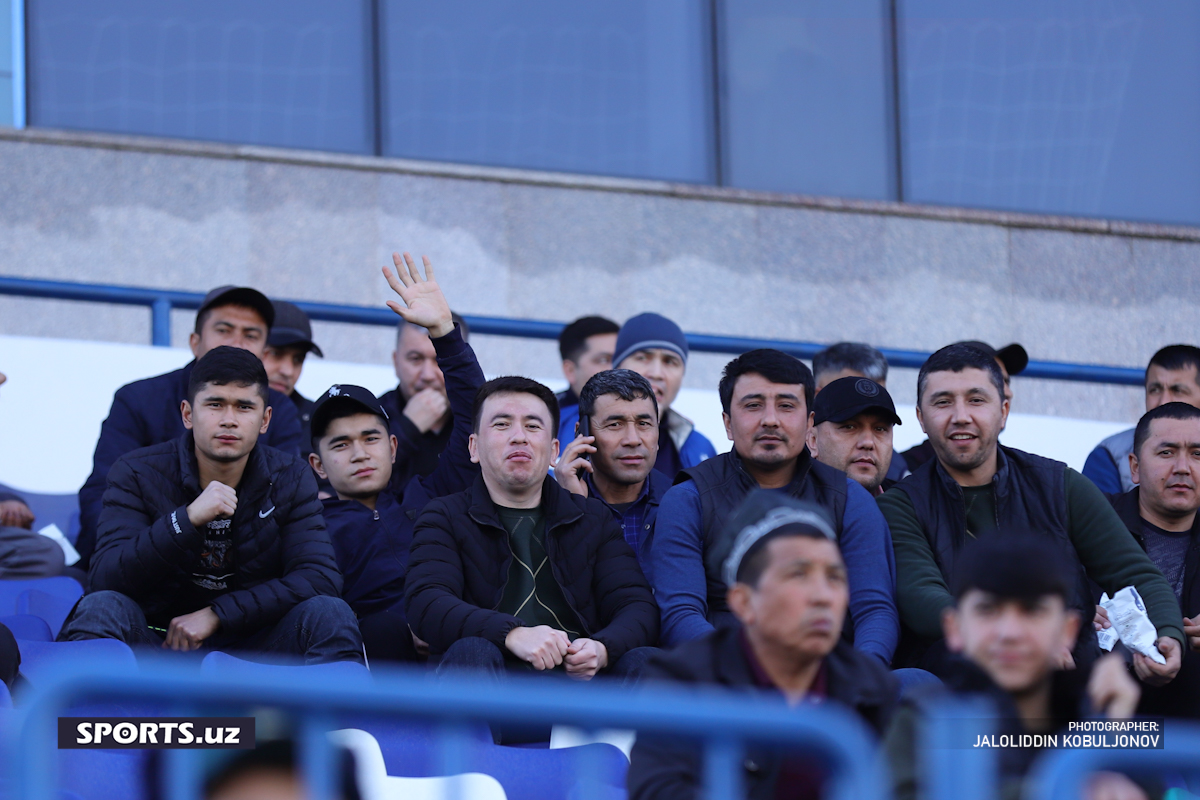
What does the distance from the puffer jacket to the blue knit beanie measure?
147cm

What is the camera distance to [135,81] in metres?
8.78

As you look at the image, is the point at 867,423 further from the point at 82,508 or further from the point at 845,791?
the point at 845,791

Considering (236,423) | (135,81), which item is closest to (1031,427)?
(236,423)

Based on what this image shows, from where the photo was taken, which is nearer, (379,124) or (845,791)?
(845,791)

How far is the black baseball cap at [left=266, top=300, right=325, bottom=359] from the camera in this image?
6.34 m

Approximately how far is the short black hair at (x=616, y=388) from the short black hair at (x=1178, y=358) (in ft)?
7.95

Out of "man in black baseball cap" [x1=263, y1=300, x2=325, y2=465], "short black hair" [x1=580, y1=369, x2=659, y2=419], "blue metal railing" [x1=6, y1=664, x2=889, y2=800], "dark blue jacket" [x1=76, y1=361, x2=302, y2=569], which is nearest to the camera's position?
"blue metal railing" [x1=6, y1=664, x2=889, y2=800]

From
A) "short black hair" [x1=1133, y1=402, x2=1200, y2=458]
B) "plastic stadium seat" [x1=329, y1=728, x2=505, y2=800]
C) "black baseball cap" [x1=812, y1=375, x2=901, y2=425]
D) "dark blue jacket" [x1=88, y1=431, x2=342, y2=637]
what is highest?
"black baseball cap" [x1=812, y1=375, x2=901, y2=425]

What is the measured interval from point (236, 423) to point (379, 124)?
15.7 feet

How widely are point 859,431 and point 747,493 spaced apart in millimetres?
787

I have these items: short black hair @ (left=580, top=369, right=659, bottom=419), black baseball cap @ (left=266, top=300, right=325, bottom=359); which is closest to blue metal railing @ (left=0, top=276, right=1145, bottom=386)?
black baseball cap @ (left=266, top=300, right=325, bottom=359)

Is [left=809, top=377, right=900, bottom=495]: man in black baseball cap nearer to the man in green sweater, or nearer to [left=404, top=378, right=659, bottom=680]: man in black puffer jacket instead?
the man in green sweater

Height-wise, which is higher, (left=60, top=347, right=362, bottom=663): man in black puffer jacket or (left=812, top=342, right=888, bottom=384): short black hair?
(left=812, top=342, right=888, bottom=384): short black hair

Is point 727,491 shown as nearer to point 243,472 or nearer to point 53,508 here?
point 243,472
